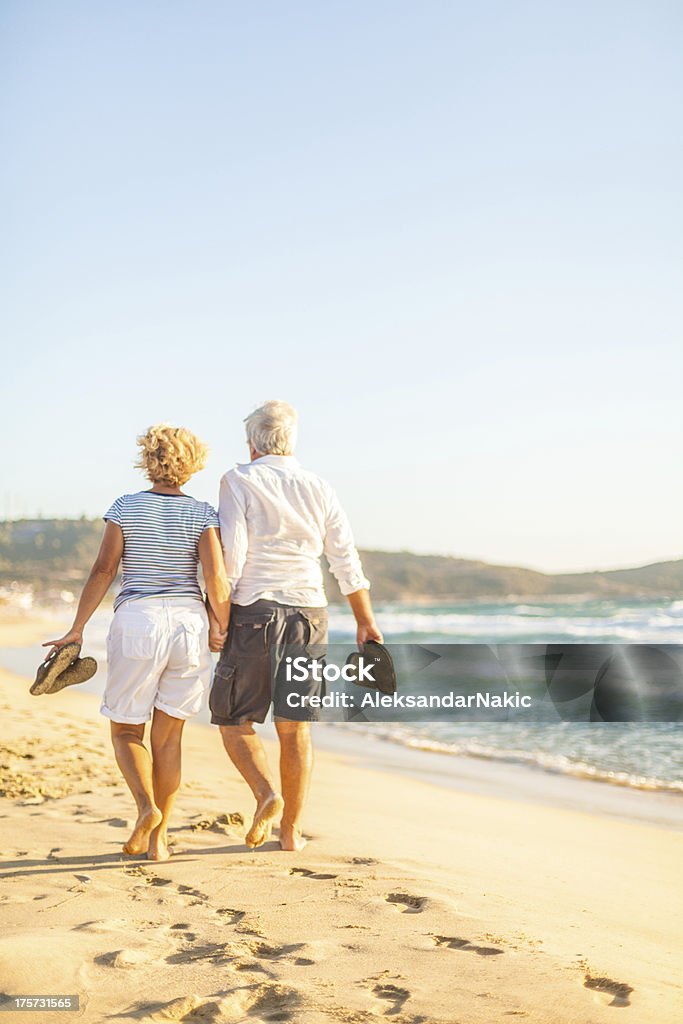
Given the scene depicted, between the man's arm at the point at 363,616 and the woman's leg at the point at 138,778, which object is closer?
the woman's leg at the point at 138,778

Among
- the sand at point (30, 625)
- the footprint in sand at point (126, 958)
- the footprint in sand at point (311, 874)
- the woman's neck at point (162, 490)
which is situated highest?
the woman's neck at point (162, 490)

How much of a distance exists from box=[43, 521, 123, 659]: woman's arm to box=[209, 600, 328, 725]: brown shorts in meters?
0.53

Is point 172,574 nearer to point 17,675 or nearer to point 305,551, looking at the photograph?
point 305,551

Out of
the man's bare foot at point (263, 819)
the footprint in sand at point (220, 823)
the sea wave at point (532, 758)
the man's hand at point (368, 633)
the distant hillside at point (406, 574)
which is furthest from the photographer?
the distant hillside at point (406, 574)

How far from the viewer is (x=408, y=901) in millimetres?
3275

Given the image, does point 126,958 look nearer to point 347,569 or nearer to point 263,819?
point 263,819

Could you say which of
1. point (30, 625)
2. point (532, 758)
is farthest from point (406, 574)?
point (532, 758)

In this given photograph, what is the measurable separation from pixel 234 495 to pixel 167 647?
68cm

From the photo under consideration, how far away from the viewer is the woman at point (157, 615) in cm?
376

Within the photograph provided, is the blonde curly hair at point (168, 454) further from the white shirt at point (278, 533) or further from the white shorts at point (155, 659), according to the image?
the white shorts at point (155, 659)

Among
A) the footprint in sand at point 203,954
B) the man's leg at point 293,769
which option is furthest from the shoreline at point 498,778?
the footprint in sand at point 203,954

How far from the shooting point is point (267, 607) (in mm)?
3955

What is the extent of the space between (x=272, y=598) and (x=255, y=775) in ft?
2.36

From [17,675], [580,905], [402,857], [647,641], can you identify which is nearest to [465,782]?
[402,857]
